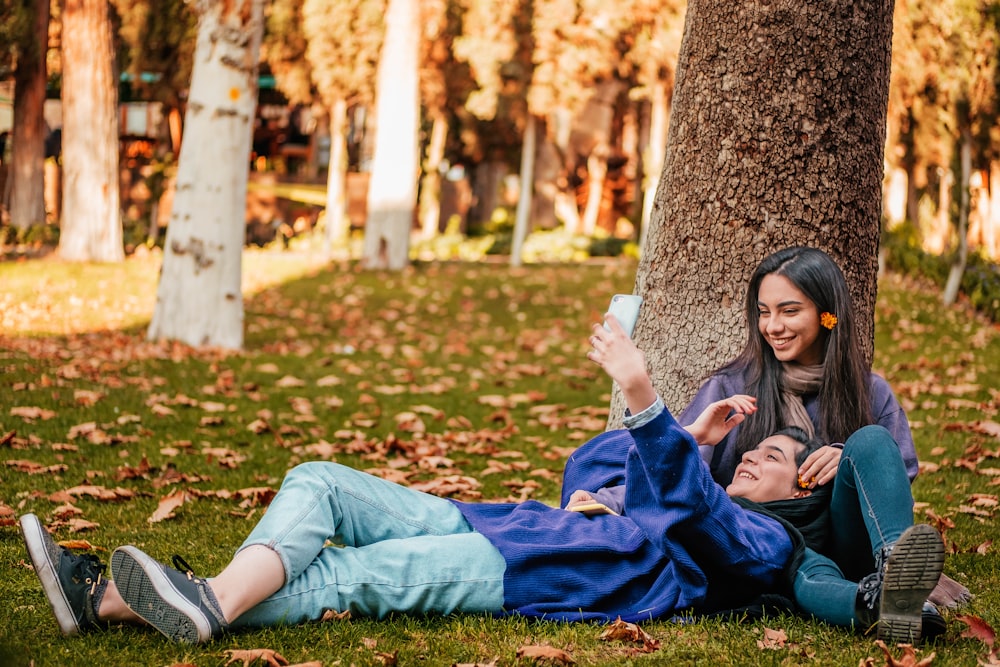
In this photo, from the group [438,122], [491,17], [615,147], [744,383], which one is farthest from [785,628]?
[615,147]

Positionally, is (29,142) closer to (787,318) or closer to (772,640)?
(787,318)

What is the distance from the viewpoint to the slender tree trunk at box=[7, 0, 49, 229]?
18516mm

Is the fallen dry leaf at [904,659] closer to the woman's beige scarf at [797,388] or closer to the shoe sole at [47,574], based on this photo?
the woman's beige scarf at [797,388]

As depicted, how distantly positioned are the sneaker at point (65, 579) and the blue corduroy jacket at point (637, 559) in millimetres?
1070

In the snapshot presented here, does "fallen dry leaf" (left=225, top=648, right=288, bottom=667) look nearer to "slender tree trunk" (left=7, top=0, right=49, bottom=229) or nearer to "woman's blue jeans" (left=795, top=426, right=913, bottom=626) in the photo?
"woman's blue jeans" (left=795, top=426, right=913, bottom=626)

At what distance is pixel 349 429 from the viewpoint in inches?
277

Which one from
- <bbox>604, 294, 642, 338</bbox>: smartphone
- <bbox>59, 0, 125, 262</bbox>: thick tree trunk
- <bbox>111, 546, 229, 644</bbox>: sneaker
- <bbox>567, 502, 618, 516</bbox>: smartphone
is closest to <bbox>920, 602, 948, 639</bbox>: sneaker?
<bbox>567, 502, 618, 516</bbox>: smartphone

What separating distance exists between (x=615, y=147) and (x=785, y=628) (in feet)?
99.1

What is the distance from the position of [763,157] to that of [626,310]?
5.30 ft

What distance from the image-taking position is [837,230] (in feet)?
14.5

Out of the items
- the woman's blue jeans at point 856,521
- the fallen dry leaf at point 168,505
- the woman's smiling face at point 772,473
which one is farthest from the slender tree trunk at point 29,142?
the woman's blue jeans at point 856,521

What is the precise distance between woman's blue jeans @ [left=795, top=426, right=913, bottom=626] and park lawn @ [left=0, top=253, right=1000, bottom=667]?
11 cm

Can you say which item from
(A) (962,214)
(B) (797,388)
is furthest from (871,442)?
(A) (962,214)

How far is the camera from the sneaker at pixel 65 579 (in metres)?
2.90
